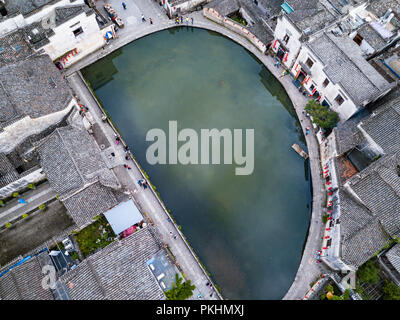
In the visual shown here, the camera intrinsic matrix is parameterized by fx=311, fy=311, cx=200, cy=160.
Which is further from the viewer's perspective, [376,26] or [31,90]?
[376,26]

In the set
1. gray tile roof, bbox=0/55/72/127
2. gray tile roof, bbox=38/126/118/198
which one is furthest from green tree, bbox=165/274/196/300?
gray tile roof, bbox=0/55/72/127

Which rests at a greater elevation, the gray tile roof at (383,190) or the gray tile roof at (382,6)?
the gray tile roof at (382,6)

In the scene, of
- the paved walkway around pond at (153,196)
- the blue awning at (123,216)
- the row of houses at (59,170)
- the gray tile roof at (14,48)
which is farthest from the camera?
the gray tile roof at (14,48)

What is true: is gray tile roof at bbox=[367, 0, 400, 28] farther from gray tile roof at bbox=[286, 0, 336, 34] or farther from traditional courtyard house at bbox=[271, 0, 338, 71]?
gray tile roof at bbox=[286, 0, 336, 34]

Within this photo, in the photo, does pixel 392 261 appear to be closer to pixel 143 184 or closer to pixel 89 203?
pixel 143 184

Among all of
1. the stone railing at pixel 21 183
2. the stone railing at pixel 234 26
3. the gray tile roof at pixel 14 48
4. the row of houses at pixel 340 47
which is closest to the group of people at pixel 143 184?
the stone railing at pixel 21 183

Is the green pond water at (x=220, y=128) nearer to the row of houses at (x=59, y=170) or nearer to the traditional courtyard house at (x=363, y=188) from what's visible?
the traditional courtyard house at (x=363, y=188)

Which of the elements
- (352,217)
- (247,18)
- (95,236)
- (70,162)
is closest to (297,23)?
(247,18)
